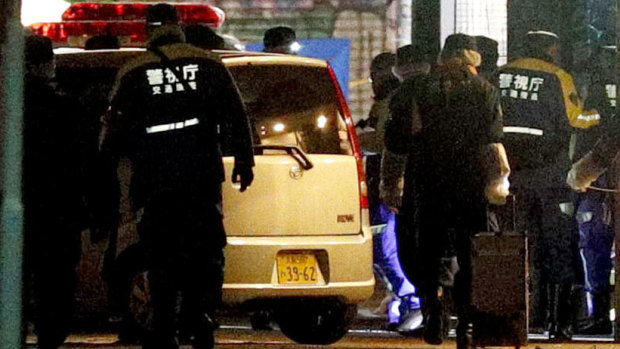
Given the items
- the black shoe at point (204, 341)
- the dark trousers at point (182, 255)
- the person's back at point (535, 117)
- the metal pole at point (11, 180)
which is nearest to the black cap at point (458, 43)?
the person's back at point (535, 117)

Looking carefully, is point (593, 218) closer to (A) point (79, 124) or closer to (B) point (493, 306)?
(B) point (493, 306)

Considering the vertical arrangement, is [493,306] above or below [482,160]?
below

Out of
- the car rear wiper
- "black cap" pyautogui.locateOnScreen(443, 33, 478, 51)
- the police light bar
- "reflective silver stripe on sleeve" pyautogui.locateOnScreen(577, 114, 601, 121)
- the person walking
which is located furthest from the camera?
the person walking

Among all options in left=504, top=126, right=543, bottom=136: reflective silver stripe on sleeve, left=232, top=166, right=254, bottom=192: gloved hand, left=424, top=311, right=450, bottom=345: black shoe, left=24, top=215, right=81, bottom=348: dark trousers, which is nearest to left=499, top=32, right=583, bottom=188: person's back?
left=504, top=126, right=543, bottom=136: reflective silver stripe on sleeve

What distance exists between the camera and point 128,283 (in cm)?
1020

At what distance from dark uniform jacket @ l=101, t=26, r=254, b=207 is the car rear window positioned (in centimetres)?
98

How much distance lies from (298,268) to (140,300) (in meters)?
1.06

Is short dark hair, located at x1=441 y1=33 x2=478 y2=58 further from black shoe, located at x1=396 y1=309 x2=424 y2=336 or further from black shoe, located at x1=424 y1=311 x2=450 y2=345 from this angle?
black shoe, located at x1=396 y1=309 x2=424 y2=336

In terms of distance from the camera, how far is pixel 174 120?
30.6 feet

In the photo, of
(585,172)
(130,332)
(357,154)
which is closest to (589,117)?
(585,172)

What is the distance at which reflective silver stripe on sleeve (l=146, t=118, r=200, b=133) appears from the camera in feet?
30.6

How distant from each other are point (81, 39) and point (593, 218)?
4270 millimetres

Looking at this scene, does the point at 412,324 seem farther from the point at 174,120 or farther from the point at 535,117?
the point at 174,120

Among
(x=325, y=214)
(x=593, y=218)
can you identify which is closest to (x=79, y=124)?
(x=325, y=214)
